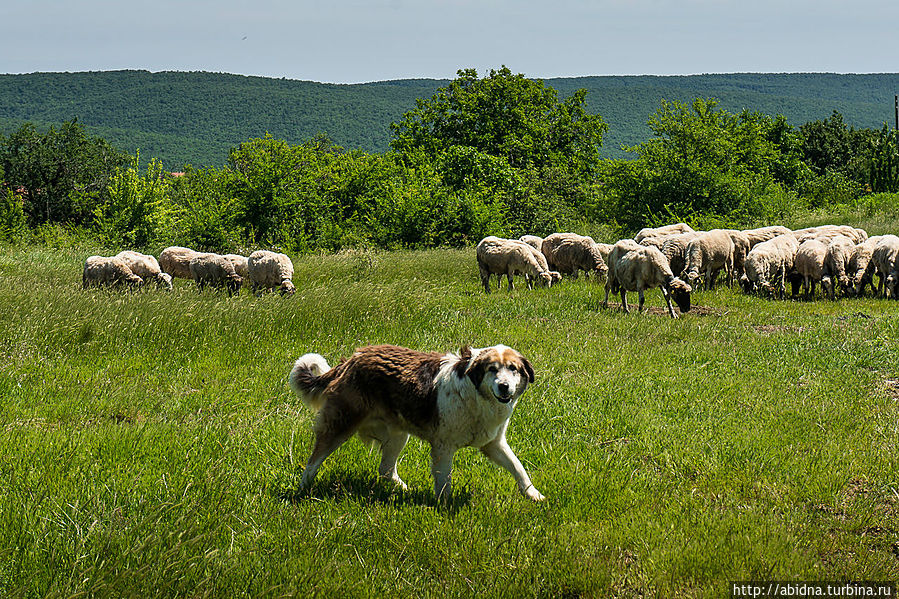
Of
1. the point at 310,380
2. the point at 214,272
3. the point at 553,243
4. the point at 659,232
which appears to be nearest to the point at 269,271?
the point at 214,272

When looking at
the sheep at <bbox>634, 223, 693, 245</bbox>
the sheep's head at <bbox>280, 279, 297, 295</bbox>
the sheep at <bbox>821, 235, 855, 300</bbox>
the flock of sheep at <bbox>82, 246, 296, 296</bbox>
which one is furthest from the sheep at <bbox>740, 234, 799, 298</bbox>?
the flock of sheep at <bbox>82, 246, 296, 296</bbox>

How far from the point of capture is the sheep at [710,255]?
19.2 metres

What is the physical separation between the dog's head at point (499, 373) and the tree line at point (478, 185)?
2488 centimetres

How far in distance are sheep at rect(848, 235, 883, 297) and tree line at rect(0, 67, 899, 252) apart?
9534 mm

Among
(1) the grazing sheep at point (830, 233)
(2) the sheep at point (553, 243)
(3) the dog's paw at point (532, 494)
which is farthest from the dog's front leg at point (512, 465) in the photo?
(1) the grazing sheep at point (830, 233)

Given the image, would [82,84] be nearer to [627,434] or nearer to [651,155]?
[651,155]

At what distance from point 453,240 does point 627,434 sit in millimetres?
25070

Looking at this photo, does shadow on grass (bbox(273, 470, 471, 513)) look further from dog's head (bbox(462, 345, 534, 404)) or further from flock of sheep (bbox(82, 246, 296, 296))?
flock of sheep (bbox(82, 246, 296, 296))

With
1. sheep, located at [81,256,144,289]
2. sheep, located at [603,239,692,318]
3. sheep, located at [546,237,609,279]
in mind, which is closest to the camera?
sheep, located at [603,239,692,318]

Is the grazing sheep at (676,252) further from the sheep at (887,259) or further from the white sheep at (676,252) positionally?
the sheep at (887,259)

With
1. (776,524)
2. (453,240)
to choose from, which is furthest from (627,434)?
(453,240)

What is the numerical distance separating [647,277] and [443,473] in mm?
11232

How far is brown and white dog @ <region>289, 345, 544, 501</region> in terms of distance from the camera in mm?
5008

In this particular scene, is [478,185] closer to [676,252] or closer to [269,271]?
[676,252]
